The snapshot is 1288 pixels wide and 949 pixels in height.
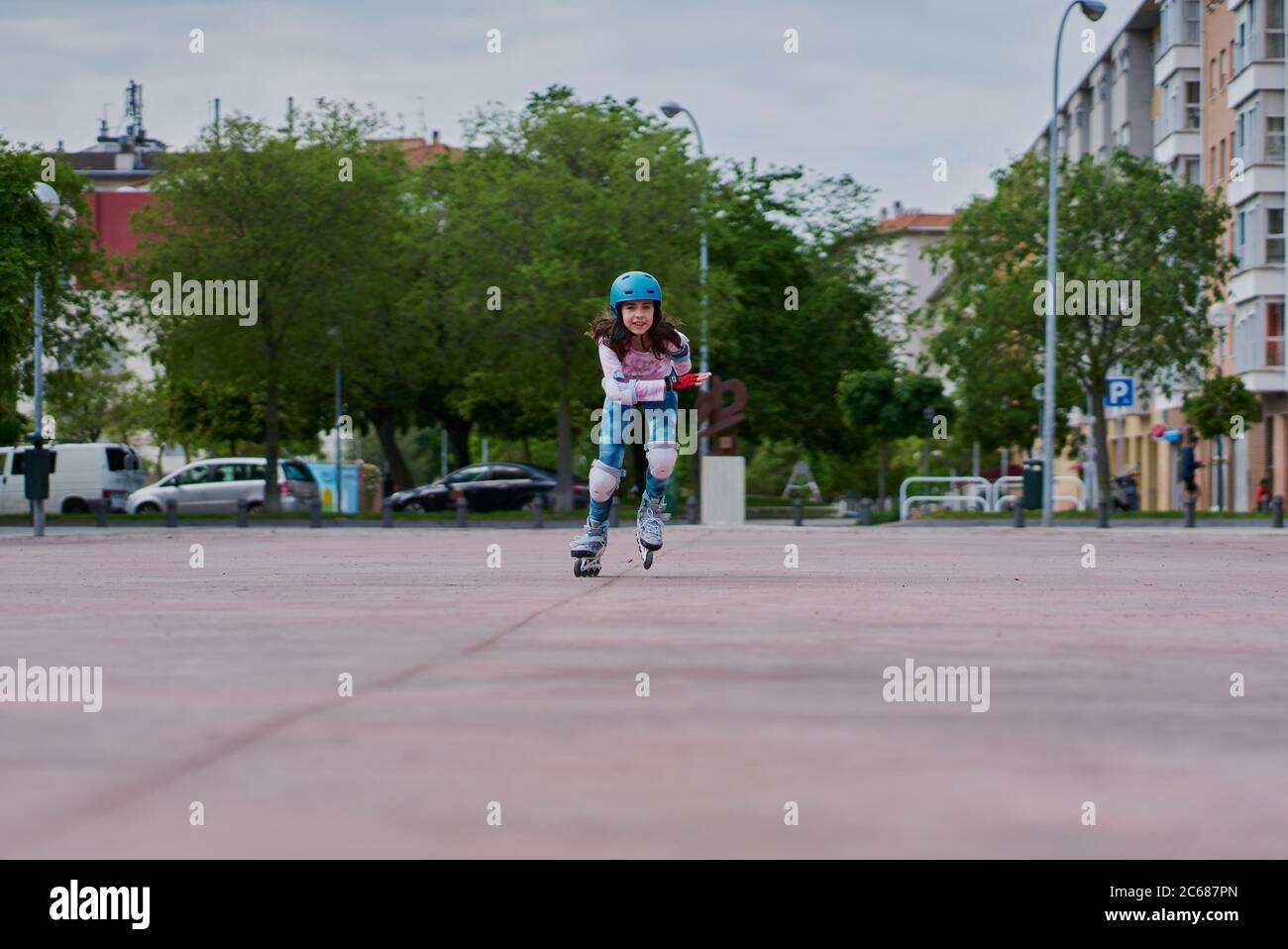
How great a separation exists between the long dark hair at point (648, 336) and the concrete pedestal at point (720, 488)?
27.1 meters

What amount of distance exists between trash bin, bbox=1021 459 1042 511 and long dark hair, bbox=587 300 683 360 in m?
25.9

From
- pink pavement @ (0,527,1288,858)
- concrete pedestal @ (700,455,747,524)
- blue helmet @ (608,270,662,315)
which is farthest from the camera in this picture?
concrete pedestal @ (700,455,747,524)

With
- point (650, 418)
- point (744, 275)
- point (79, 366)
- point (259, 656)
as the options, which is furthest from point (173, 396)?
point (259, 656)

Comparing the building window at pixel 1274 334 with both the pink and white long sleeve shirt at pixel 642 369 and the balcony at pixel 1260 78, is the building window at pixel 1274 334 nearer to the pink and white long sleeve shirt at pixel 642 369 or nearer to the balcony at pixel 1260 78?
the balcony at pixel 1260 78

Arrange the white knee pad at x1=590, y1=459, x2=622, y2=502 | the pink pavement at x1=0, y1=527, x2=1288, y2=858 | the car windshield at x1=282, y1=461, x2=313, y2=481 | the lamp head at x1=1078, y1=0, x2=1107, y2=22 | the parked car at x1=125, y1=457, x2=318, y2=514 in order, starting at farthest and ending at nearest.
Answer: the car windshield at x1=282, y1=461, x2=313, y2=481, the parked car at x1=125, y1=457, x2=318, y2=514, the lamp head at x1=1078, y1=0, x2=1107, y2=22, the white knee pad at x1=590, y1=459, x2=622, y2=502, the pink pavement at x1=0, y1=527, x2=1288, y2=858

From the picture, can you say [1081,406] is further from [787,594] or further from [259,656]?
[259,656]

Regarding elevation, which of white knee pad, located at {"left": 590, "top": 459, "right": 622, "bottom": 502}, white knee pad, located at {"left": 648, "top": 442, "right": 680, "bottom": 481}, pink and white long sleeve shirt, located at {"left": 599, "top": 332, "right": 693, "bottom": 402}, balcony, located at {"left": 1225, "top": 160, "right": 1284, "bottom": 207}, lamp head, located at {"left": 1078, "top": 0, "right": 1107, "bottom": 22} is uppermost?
lamp head, located at {"left": 1078, "top": 0, "right": 1107, "bottom": 22}

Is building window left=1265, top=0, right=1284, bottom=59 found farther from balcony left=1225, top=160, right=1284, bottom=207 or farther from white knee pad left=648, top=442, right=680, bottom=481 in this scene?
white knee pad left=648, top=442, right=680, bottom=481

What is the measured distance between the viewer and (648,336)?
1157cm

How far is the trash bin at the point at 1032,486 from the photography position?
36844 millimetres

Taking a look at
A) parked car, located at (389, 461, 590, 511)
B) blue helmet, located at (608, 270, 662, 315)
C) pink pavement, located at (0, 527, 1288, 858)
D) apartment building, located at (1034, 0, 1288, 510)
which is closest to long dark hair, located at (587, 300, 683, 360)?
blue helmet, located at (608, 270, 662, 315)

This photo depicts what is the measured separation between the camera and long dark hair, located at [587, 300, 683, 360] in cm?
1156

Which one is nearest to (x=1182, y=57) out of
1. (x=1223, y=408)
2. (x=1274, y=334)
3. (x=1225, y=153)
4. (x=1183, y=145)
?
(x=1183, y=145)

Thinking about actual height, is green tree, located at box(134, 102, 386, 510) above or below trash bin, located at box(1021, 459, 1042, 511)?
above
